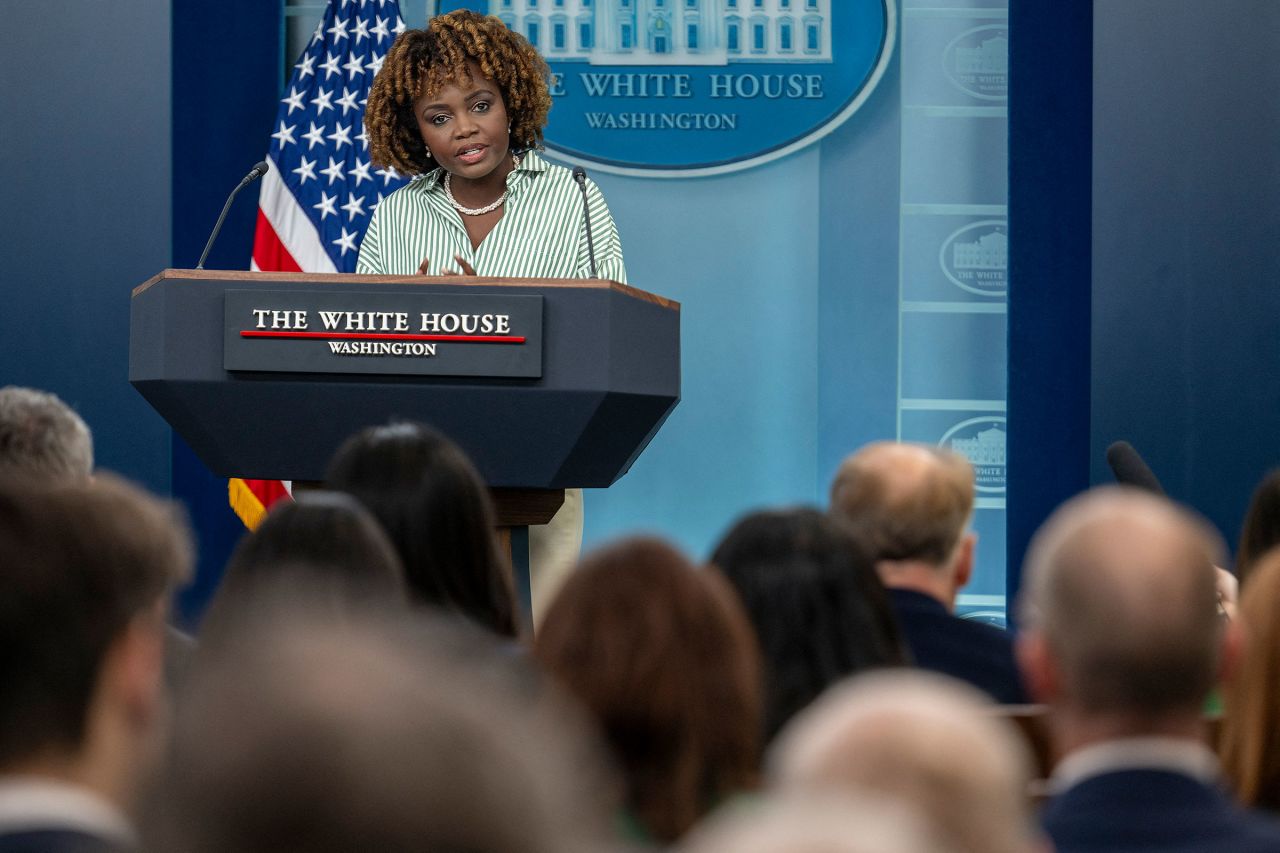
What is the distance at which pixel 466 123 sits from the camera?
411cm

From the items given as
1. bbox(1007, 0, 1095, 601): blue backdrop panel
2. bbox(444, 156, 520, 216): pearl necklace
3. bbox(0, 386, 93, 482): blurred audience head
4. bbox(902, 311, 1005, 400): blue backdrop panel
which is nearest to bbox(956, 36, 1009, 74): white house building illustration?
bbox(1007, 0, 1095, 601): blue backdrop panel

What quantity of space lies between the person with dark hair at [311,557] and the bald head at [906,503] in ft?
2.79

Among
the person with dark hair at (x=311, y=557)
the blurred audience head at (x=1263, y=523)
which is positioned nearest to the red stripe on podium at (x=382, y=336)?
the person with dark hair at (x=311, y=557)

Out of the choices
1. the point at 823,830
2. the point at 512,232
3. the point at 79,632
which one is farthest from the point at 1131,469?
the point at 823,830

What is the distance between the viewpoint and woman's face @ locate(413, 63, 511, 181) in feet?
13.5

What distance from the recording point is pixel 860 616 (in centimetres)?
207

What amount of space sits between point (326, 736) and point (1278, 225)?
18.0 ft

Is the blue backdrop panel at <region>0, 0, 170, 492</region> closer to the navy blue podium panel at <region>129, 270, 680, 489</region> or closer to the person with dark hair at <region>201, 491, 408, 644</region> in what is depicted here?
the navy blue podium panel at <region>129, 270, 680, 489</region>

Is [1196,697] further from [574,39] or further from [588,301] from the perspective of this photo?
[574,39]

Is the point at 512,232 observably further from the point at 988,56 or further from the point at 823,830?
the point at 823,830

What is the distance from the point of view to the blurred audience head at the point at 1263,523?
2.84 m

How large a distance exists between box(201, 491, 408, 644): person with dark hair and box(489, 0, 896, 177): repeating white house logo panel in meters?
4.08

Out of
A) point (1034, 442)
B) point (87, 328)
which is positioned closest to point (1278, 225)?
point (1034, 442)

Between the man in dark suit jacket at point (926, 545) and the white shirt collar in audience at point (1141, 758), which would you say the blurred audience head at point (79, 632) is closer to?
the white shirt collar in audience at point (1141, 758)
